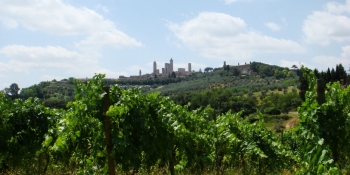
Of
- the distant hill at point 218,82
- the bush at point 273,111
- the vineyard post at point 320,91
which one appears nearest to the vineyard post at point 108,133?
the vineyard post at point 320,91

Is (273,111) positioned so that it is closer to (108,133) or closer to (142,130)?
(142,130)

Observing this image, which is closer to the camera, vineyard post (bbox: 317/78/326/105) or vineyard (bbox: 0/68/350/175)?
vineyard (bbox: 0/68/350/175)

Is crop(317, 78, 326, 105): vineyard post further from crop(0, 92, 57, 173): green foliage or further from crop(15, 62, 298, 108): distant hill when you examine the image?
crop(15, 62, 298, 108): distant hill

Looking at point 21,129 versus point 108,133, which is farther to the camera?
point 21,129

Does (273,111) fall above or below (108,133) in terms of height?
below

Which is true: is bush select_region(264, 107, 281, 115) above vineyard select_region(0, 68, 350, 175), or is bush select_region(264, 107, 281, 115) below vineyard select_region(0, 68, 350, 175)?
below

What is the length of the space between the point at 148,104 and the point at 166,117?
0.36m

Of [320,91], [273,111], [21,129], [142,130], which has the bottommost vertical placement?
[273,111]

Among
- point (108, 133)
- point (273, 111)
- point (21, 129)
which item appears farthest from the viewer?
point (273, 111)

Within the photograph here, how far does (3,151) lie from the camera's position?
22.5ft

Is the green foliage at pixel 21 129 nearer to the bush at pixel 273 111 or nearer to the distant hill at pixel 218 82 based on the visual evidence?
the bush at pixel 273 111

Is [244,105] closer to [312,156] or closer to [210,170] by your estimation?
[210,170]

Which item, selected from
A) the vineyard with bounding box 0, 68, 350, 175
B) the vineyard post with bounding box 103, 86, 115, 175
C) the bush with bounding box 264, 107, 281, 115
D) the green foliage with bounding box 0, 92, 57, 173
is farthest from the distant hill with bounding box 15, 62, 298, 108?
the vineyard post with bounding box 103, 86, 115, 175

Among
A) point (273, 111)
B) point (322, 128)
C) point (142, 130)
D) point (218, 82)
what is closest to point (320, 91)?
point (322, 128)
